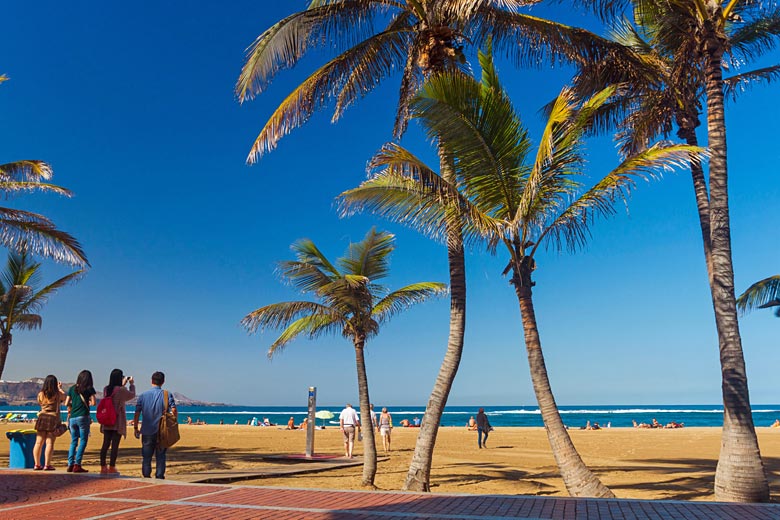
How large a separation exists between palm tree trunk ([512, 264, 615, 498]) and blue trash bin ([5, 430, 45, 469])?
9855 millimetres

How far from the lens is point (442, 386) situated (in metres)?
11.0

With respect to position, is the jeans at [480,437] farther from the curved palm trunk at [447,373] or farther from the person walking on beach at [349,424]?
the curved palm trunk at [447,373]

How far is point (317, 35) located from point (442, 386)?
7534 mm

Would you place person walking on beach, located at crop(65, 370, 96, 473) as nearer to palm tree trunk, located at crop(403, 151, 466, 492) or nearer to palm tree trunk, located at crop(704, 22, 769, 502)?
palm tree trunk, located at crop(403, 151, 466, 492)

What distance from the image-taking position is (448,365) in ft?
36.3

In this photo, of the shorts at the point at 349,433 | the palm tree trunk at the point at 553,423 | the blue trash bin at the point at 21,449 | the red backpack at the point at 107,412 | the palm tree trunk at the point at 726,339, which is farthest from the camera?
the shorts at the point at 349,433

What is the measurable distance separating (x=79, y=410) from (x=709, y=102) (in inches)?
483

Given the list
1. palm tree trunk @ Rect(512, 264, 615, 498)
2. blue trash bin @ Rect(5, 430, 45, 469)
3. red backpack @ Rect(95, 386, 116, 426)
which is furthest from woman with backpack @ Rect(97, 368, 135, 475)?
palm tree trunk @ Rect(512, 264, 615, 498)

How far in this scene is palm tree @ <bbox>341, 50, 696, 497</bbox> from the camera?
386 inches

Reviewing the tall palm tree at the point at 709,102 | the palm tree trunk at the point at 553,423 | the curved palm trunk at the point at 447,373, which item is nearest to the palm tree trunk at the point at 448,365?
the curved palm trunk at the point at 447,373

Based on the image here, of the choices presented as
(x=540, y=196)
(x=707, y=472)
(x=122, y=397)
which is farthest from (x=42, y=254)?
(x=707, y=472)

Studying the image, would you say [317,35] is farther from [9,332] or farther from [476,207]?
[9,332]

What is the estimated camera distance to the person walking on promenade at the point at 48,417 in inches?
444

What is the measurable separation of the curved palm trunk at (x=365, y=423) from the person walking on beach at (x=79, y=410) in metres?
5.50
